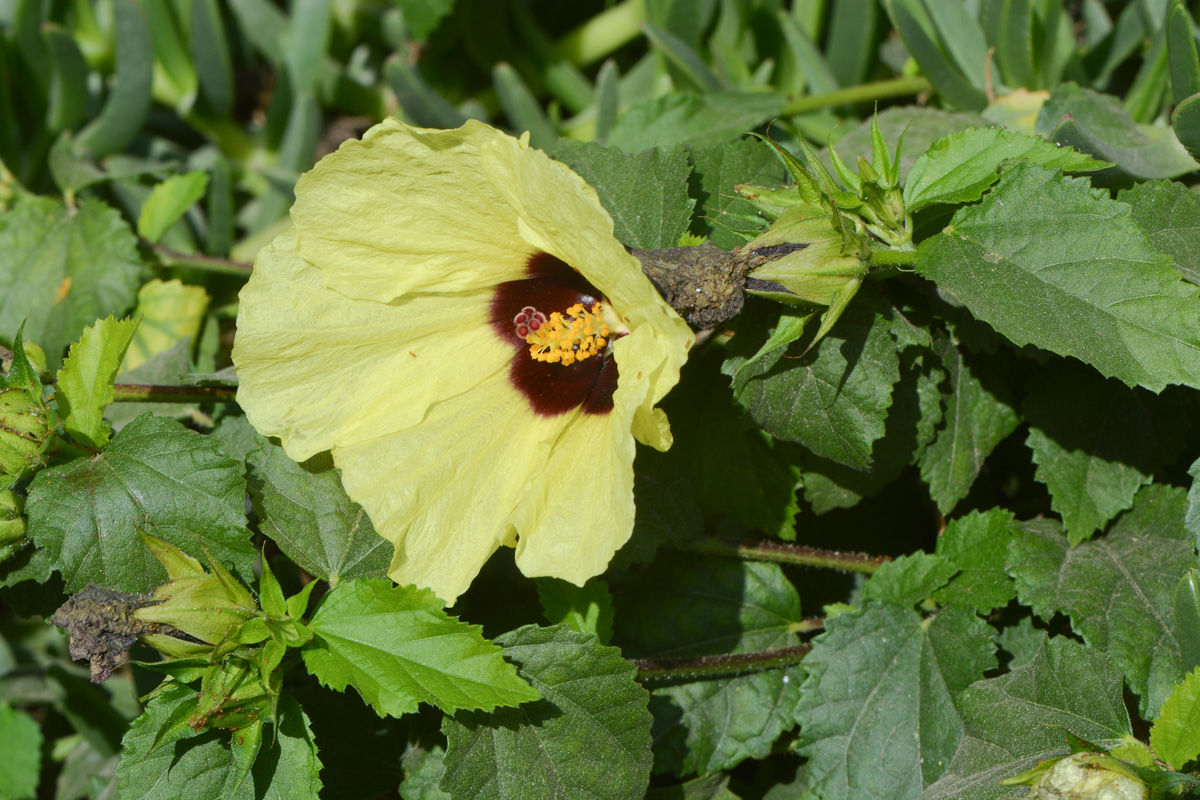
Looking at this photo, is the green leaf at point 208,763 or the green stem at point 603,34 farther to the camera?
the green stem at point 603,34

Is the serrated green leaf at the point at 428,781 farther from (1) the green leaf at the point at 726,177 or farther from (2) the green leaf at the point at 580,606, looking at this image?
(1) the green leaf at the point at 726,177

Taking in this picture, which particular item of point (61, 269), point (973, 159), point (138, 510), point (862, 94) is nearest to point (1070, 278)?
point (973, 159)

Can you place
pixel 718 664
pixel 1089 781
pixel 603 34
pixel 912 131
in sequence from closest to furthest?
pixel 1089 781
pixel 718 664
pixel 912 131
pixel 603 34

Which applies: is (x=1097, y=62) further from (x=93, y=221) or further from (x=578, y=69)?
(x=93, y=221)

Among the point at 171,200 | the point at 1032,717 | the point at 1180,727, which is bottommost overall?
the point at 1032,717

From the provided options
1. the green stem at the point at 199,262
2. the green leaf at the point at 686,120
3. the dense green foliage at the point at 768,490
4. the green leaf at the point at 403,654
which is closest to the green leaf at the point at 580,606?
the dense green foliage at the point at 768,490

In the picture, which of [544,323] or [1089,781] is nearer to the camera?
[1089,781]

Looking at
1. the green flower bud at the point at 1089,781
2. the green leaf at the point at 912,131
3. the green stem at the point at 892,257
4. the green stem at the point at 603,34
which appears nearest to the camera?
the green flower bud at the point at 1089,781

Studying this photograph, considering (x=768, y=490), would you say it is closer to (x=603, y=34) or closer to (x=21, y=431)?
(x=21, y=431)
